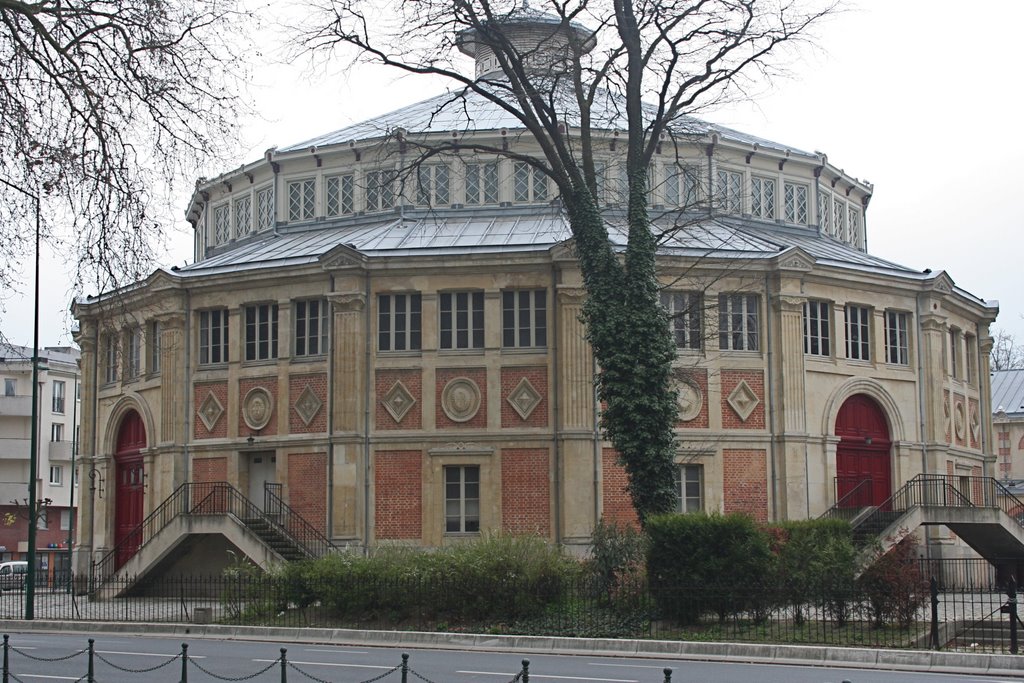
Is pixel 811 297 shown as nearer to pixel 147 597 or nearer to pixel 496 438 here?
pixel 496 438

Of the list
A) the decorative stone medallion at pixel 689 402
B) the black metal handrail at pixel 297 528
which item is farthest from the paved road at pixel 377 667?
the decorative stone medallion at pixel 689 402

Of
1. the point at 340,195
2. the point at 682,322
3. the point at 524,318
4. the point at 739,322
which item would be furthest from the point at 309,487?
the point at 739,322

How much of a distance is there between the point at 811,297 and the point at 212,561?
19.1 metres

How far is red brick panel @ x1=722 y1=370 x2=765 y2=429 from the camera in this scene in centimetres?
4138

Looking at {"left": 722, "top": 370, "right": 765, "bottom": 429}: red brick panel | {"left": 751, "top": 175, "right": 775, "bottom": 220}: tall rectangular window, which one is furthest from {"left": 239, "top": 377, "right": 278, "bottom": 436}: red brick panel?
{"left": 751, "top": 175, "right": 775, "bottom": 220}: tall rectangular window

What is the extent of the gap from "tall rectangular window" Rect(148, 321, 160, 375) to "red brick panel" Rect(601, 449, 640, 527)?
47.6 ft

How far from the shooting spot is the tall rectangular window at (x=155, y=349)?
44.8m

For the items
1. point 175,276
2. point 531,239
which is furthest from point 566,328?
point 175,276

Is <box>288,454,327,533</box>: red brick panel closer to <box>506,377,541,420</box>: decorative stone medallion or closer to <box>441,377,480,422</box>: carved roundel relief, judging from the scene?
<box>441,377,480,422</box>: carved roundel relief

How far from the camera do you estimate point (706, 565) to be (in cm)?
2780

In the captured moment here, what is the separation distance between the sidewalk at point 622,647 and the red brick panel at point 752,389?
15.6 meters

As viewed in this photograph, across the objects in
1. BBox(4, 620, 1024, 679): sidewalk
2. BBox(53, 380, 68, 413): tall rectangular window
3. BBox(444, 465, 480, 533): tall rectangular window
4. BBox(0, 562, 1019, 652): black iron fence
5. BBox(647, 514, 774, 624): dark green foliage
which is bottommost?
BBox(4, 620, 1024, 679): sidewalk

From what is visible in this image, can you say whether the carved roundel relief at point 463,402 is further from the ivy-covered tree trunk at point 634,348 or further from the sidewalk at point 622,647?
the sidewalk at point 622,647

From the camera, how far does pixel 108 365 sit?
49094 mm
